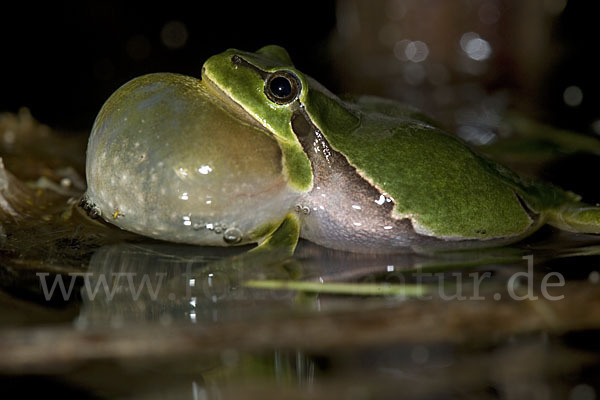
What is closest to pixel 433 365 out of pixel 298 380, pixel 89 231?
pixel 298 380

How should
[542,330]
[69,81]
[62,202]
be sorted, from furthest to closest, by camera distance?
[69,81] → [62,202] → [542,330]

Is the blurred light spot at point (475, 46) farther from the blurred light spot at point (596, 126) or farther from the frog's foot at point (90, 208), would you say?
the frog's foot at point (90, 208)

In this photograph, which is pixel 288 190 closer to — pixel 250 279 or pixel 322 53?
pixel 250 279

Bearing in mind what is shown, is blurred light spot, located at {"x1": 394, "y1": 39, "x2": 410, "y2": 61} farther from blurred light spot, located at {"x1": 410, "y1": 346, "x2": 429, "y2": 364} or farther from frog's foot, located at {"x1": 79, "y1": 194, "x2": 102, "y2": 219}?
blurred light spot, located at {"x1": 410, "y1": 346, "x2": 429, "y2": 364}

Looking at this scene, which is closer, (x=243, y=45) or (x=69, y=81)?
(x=69, y=81)

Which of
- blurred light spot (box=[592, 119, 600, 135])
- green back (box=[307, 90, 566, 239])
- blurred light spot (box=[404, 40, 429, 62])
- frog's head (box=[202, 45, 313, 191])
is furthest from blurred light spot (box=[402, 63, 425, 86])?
frog's head (box=[202, 45, 313, 191])

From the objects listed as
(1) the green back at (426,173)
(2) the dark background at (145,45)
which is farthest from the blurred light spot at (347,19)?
(1) the green back at (426,173)
